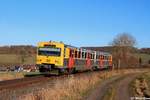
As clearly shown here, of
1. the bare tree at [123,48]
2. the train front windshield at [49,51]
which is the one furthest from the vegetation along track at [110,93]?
the bare tree at [123,48]

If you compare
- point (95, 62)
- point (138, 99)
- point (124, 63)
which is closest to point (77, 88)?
point (138, 99)

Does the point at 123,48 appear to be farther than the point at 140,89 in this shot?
Yes

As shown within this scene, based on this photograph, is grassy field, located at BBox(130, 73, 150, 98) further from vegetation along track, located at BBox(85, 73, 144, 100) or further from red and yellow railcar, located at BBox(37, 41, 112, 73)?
red and yellow railcar, located at BBox(37, 41, 112, 73)

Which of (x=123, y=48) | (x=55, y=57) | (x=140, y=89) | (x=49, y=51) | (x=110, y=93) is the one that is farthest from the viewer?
(x=123, y=48)

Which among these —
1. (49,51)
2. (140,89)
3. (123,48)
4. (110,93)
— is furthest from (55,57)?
(123,48)

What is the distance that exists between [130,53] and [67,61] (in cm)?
8423

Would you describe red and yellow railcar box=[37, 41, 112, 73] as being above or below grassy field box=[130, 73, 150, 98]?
above

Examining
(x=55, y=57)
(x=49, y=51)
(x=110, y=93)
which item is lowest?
(x=110, y=93)

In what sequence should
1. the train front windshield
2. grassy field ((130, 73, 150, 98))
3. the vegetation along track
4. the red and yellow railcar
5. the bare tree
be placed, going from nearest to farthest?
1. the vegetation along track
2. grassy field ((130, 73, 150, 98))
3. the red and yellow railcar
4. the train front windshield
5. the bare tree

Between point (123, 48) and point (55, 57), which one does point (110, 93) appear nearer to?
point (55, 57)

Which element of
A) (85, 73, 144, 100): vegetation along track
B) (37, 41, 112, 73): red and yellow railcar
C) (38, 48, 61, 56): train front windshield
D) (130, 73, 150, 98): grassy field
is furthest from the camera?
(38, 48, 61, 56): train front windshield

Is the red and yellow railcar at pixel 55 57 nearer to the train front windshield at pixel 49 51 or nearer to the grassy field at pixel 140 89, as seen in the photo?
the train front windshield at pixel 49 51

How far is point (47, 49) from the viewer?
38250mm

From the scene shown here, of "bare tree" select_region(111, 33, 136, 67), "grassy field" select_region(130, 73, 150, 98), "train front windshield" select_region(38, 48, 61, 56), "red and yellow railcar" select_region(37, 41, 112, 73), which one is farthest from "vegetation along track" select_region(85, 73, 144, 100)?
"bare tree" select_region(111, 33, 136, 67)
